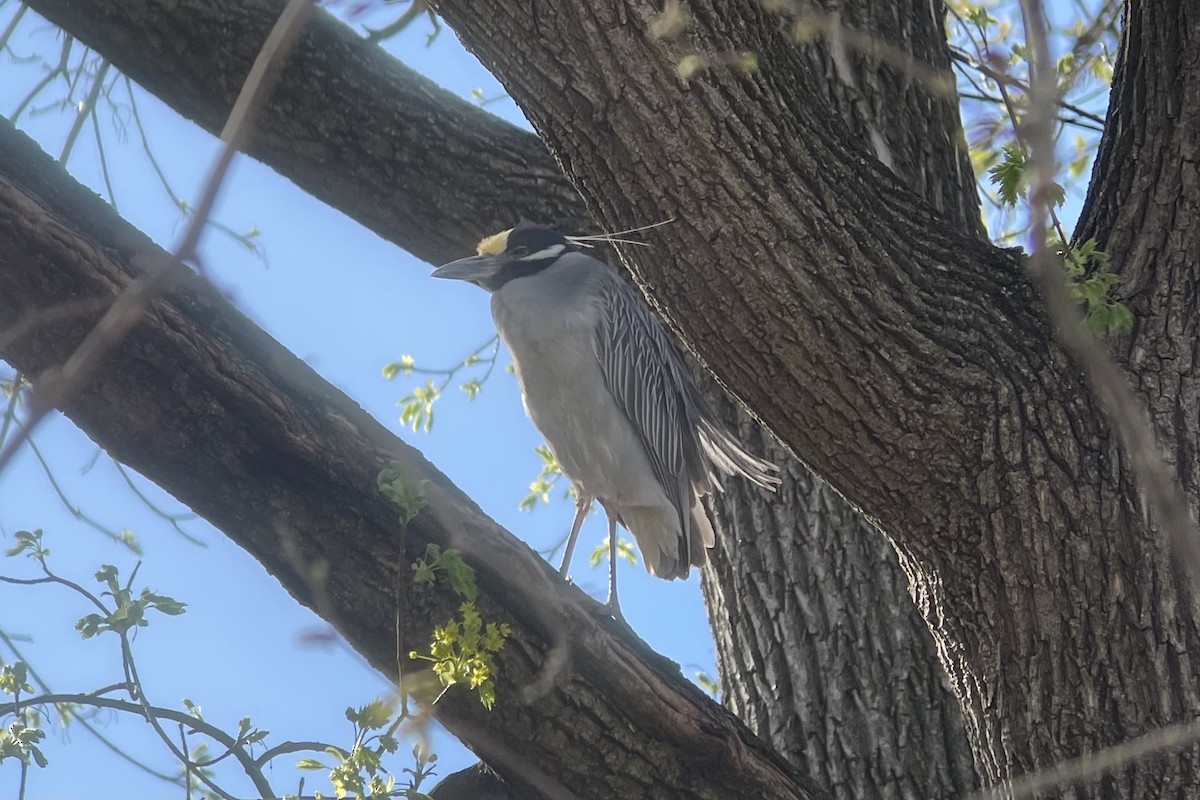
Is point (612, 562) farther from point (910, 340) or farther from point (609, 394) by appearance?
point (910, 340)

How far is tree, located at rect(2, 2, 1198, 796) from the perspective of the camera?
218 centimetres

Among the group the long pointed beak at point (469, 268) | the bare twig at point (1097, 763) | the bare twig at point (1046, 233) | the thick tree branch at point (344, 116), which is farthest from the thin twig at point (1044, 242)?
the long pointed beak at point (469, 268)

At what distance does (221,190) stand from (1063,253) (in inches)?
70.9

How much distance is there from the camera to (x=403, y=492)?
7.45 feet

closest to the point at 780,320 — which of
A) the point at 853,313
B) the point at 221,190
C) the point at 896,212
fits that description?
the point at 853,313

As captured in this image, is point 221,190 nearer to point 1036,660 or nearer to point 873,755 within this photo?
point 1036,660

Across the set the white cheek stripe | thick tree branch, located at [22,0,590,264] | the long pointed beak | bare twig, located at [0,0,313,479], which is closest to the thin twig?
bare twig, located at [0,0,313,479]

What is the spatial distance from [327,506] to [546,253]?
1675 millimetres

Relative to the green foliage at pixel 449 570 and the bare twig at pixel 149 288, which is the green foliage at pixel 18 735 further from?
the bare twig at pixel 149 288

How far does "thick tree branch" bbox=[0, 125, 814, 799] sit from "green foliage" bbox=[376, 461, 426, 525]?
96 mm

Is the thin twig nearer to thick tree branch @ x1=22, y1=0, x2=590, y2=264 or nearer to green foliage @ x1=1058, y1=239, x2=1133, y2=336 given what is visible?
green foliage @ x1=1058, y1=239, x2=1133, y2=336

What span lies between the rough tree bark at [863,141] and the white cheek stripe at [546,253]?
264mm

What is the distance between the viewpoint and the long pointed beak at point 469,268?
3.65m

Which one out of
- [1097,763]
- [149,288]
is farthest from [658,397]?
[149,288]
